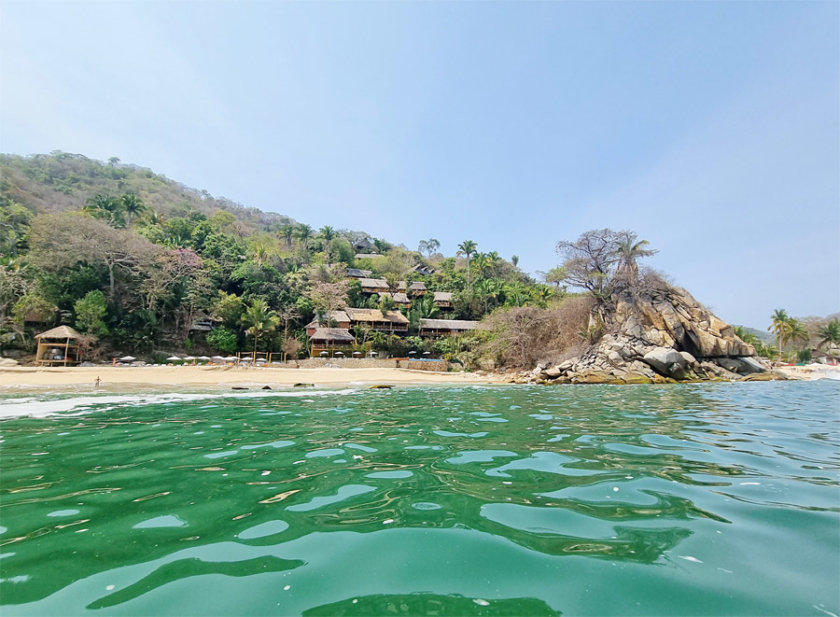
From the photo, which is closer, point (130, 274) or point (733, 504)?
point (733, 504)

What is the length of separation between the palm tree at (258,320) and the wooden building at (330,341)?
4.10m

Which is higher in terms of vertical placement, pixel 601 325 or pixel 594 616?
pixel 601 325

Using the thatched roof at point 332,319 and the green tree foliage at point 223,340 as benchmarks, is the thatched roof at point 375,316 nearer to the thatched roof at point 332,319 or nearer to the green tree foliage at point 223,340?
the thatched roof at point 332,319

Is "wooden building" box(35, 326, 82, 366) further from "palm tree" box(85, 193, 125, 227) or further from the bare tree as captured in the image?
"palm tree" box(85, 193, 125, 227)

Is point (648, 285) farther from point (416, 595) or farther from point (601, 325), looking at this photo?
point (416, 595)

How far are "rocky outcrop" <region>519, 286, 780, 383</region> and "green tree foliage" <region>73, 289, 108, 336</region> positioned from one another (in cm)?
3156

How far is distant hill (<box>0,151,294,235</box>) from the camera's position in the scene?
54659 mm

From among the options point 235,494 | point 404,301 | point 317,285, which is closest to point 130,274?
point 317,285

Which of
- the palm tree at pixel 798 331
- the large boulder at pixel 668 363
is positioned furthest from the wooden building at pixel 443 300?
the palm tree at pixel 798 331

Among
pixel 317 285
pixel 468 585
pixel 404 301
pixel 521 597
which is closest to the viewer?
pixel 521 597

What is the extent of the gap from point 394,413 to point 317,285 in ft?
127

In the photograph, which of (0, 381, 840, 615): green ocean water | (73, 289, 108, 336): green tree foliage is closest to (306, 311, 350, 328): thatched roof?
(73, 289, 108, 336): green tree foliage

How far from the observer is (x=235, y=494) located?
3146mm

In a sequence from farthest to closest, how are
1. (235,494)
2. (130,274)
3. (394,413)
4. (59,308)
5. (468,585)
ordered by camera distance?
(130,274) → (59,308) → (394,413) → (235,494) → (468,585)
